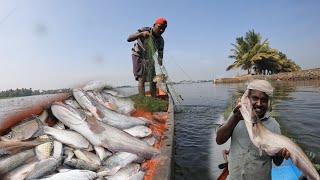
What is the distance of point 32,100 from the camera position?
5301 millimetres

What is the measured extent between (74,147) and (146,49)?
528cm

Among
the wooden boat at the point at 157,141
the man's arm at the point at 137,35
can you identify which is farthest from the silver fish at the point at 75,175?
the man's arm at the point at 137,35

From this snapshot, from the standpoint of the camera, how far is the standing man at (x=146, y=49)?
8633 mm

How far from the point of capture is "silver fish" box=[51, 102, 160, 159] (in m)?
4.27

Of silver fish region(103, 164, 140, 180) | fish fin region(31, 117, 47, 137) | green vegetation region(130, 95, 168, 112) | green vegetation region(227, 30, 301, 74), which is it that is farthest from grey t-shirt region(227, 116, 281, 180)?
green vegetation region(227, 30, 301, 74)

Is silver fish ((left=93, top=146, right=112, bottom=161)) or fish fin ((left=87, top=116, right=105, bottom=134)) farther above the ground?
fish fin ((left=87, top=116, right=105, bottom=134))

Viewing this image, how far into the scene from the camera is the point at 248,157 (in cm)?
315

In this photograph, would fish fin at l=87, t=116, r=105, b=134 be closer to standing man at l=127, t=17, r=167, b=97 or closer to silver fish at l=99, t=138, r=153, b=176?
silver fish at l=99, t=138, r=153, b=176

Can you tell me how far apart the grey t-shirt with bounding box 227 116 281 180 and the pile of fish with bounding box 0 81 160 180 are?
1.26 m

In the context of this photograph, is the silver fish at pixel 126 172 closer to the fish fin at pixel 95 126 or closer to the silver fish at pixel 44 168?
the silver fish at pixel 44 168

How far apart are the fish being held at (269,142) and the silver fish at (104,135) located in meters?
1.95

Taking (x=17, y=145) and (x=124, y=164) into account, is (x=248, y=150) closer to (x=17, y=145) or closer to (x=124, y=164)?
(x=124, y=164)

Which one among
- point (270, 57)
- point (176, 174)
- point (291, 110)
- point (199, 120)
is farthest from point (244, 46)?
point (176, 174)

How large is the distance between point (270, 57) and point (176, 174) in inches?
2026
